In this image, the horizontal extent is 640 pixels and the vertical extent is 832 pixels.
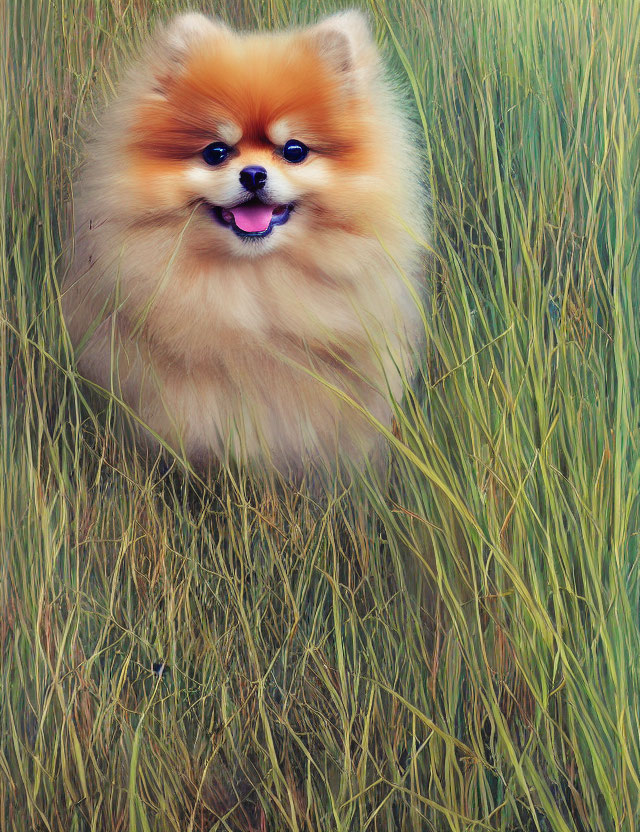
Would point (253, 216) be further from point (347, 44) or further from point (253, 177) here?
point (347, 44)

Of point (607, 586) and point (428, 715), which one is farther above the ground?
point (607, 586)

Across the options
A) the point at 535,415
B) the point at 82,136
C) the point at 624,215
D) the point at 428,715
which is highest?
the point at 82,136

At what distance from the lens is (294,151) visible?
942 mm

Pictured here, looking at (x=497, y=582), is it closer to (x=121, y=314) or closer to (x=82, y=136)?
(x=121, y=314)

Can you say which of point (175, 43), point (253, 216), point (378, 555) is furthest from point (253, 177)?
point (378, 555)

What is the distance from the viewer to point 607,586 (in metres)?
0.99

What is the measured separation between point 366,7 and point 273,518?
0.80 metres

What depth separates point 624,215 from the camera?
1.03 m

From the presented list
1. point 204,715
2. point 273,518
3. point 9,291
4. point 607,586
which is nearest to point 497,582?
point 607,586

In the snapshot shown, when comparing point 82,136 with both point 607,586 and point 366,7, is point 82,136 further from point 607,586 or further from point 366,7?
point 607,586

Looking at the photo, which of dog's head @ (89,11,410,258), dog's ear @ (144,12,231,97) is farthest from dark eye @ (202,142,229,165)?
dog's ear @ (144,12,231,97)

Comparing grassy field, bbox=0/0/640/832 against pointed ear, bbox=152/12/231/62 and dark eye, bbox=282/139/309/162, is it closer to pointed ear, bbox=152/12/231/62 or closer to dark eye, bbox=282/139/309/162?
pointed ear, bbox=152/12/231/62

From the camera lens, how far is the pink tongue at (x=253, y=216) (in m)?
0.93

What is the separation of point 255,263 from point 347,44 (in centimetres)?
35
